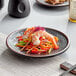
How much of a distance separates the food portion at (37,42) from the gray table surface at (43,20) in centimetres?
22

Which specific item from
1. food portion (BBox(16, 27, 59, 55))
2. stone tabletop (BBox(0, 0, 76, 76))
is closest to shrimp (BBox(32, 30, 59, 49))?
food portion (BBox(16, 27, 59, 55))

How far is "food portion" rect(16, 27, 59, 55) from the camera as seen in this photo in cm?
148

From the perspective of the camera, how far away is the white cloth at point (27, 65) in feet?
4.45

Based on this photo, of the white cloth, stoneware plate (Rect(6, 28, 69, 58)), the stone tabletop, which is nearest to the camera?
the white cloth

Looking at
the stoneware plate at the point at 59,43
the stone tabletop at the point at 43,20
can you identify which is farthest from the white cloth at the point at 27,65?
the stone tabletop at the point at 43,20

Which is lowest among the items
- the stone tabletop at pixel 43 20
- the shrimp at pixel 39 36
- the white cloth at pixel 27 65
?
the white cloth at pixel 27 65

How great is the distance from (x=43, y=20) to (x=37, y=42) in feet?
1.99

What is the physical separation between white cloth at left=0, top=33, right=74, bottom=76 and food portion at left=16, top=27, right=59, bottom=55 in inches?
2.2

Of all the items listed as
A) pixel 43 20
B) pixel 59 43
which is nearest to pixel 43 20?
pixel 43 20

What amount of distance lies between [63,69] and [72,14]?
76 cm

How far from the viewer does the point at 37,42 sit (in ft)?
4.90

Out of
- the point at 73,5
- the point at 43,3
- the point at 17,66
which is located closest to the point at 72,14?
the point at 73,5

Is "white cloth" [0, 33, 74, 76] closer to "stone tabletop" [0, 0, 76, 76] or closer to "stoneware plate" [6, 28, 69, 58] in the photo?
"stoneware plate" [6, 28, 69, 58]

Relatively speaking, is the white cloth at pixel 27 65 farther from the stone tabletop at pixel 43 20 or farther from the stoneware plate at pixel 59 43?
the stone tabletop at pixel 43 20
